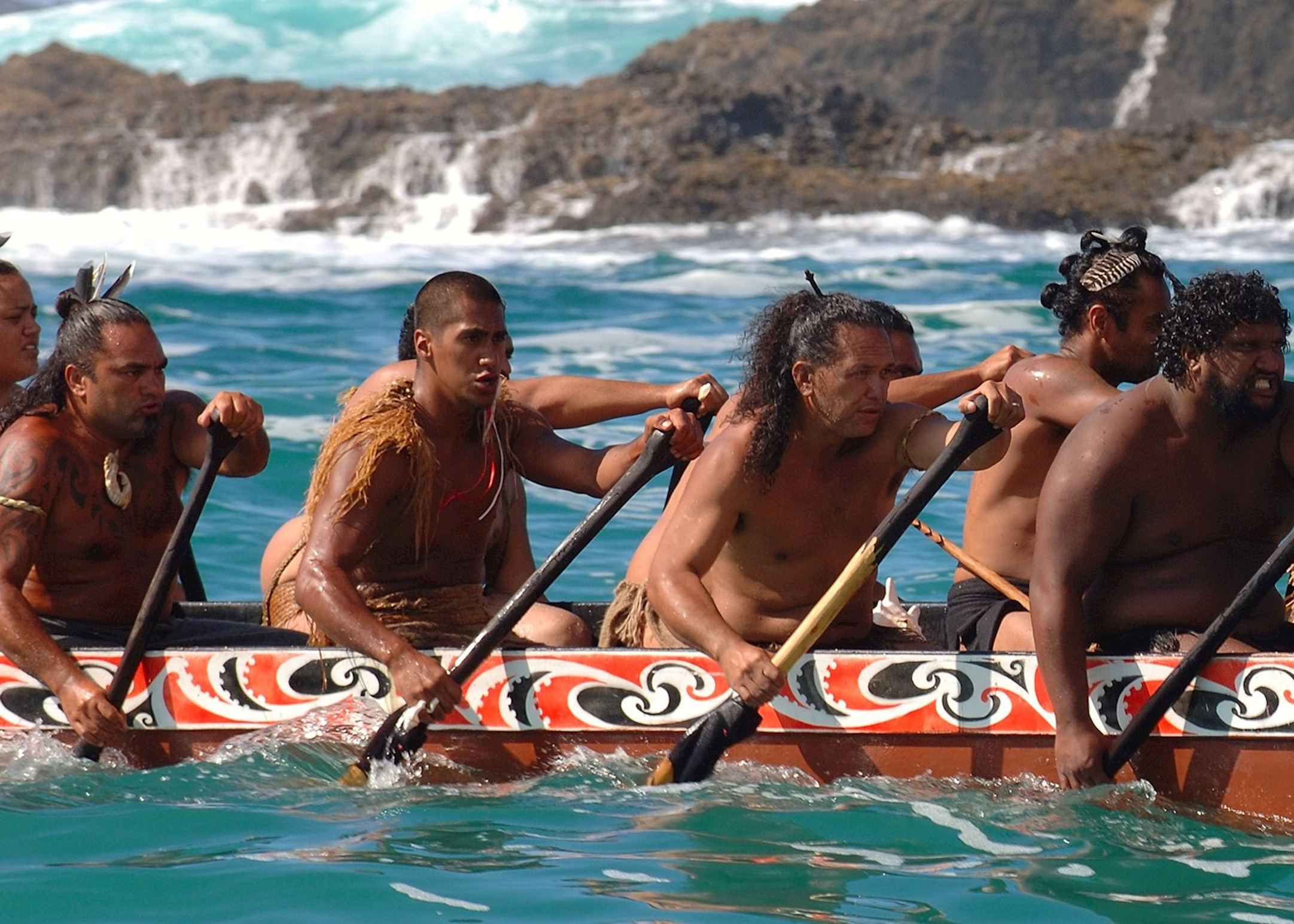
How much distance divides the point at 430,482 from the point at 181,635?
89 cm

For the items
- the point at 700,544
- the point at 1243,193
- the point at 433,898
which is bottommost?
the point at 433,898

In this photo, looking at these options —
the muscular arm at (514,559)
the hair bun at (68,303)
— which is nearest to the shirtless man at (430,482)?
the muscular arm at (514,559)

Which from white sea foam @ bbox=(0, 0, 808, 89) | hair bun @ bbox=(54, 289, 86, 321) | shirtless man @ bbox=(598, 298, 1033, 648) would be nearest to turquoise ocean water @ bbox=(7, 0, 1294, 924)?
Answer: shirtless man @ bbox=(598, 298, 1033, 648)

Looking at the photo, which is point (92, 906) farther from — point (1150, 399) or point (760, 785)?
point (1150, 399)

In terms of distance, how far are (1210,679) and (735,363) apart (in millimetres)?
10666

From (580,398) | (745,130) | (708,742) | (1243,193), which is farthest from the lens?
(745,130)

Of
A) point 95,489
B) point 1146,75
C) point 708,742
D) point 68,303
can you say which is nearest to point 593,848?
point 708,742

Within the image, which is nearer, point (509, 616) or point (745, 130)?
point (509, 616)

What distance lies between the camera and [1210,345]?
4676 millimetres

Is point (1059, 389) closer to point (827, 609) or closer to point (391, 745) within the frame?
point (827, 609)

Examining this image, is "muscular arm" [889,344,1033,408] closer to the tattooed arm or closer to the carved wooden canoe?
the carved wooden canoe

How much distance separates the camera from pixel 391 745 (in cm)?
508

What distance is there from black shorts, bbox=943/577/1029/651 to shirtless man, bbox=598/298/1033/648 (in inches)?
22.7

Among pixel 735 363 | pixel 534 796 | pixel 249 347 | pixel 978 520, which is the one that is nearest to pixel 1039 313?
pixel 735 363
